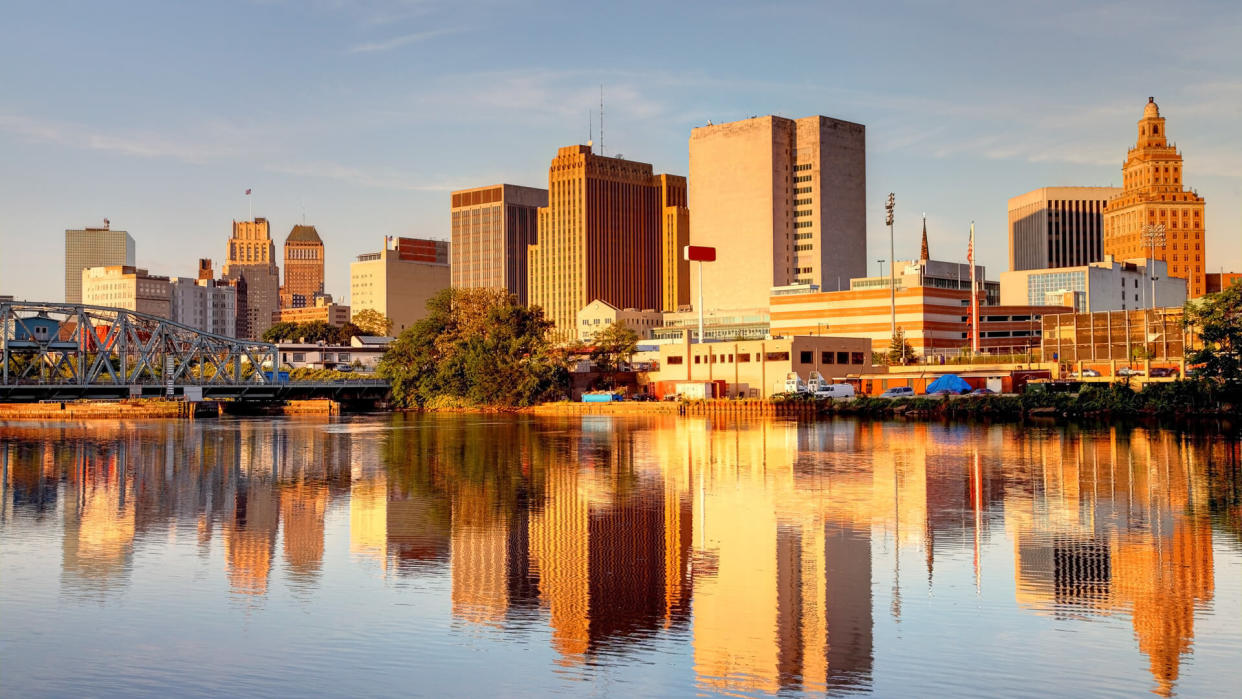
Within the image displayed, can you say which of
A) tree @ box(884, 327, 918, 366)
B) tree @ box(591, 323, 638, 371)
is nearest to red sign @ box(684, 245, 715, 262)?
tree @ box(591, 323, 638, 371)

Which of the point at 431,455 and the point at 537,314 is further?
the point at 537,314

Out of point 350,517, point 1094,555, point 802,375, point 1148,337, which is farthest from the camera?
point 802,375

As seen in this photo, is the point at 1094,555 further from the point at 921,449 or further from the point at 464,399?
the point at 464,399

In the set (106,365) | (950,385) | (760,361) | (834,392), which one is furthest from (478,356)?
(950,385)

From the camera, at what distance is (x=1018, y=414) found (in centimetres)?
11338

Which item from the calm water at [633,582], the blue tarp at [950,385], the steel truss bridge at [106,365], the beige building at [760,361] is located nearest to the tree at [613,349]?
the beige building at [760,361]

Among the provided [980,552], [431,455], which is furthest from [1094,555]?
[431,455]

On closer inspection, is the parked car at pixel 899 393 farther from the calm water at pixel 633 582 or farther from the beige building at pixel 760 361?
the calm water at pixel 633 582

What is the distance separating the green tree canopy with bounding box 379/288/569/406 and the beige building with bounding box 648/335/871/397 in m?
17.4

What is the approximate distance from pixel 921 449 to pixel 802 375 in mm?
89771

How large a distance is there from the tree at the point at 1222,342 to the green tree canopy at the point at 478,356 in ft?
289

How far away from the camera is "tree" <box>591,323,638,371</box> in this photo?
7269 inches

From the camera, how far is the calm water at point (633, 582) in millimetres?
20375

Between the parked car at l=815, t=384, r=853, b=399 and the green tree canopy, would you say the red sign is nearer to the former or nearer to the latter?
the green tree canopy
